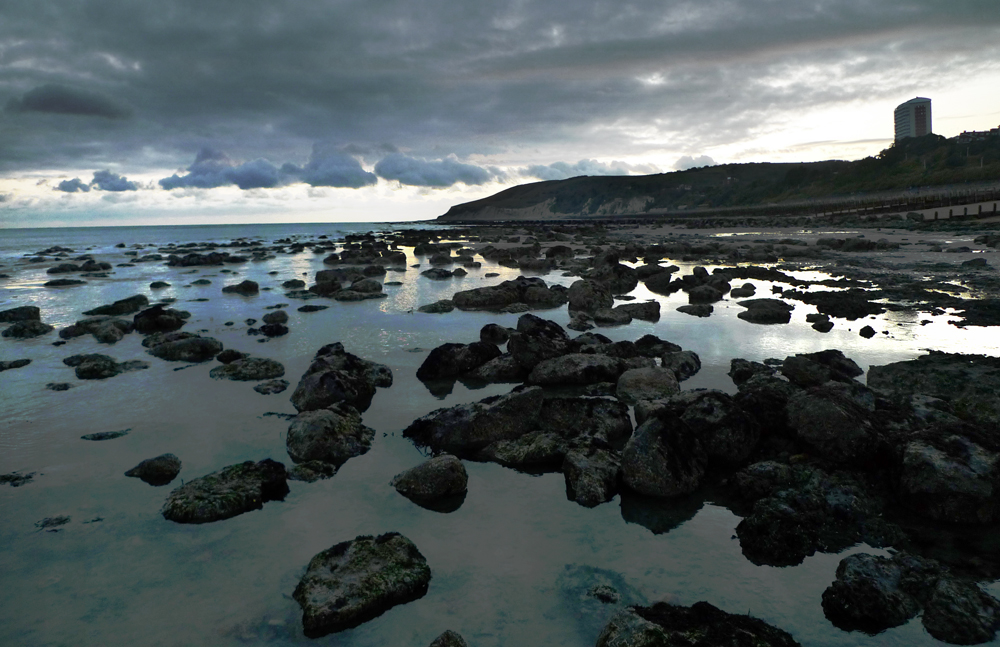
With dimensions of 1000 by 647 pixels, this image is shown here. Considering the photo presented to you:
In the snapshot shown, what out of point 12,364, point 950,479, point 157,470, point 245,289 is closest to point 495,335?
point 157,470

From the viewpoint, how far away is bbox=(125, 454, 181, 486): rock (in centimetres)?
586

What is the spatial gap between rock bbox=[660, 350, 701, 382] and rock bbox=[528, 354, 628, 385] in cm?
87

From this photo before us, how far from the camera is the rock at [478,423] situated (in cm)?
658

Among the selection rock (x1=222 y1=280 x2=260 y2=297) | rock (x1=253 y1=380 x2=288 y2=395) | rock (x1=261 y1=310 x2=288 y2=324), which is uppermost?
rock (x1=222 y1=280 x2=260 y2=297)

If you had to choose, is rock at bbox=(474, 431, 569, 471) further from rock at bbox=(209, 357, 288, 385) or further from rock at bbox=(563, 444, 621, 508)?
rock at bbox=(209, 357, 288, 385)

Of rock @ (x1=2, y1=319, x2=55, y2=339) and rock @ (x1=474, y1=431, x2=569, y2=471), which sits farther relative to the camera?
rock @ (x1=2, y1=319, x2=55, y2=339)

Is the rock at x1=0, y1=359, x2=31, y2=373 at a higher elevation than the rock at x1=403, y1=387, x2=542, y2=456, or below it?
higher

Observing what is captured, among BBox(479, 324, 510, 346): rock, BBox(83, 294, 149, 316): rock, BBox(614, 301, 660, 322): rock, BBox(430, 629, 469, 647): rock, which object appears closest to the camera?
BBox(430, 629, 469, 647): rock

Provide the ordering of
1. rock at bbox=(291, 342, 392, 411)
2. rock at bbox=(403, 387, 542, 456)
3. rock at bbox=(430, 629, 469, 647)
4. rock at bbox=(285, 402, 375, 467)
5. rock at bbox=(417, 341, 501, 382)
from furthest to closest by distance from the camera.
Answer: rock at bbox=(417, 341, 501, 382)
rock at bbox=(291, 342, 392, 411)
rock at bbox=(403, 387, 542, 456)
rock at bbox=(285, 402, 375, 467)
rock at bbox=(430, 629, 469, 647)

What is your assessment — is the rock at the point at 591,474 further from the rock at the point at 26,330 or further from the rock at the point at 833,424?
the rock at the point at 26,330

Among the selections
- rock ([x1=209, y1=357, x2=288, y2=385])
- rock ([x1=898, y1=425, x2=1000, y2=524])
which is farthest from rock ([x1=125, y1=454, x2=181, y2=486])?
rock ([x1=898, y1=425, x2=1000, y2=524])

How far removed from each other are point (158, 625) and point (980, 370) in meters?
9.81

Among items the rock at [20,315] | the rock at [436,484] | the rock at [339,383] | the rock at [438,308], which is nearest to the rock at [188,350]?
the rock at [339,383]

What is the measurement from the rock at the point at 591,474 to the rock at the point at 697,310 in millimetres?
9459
